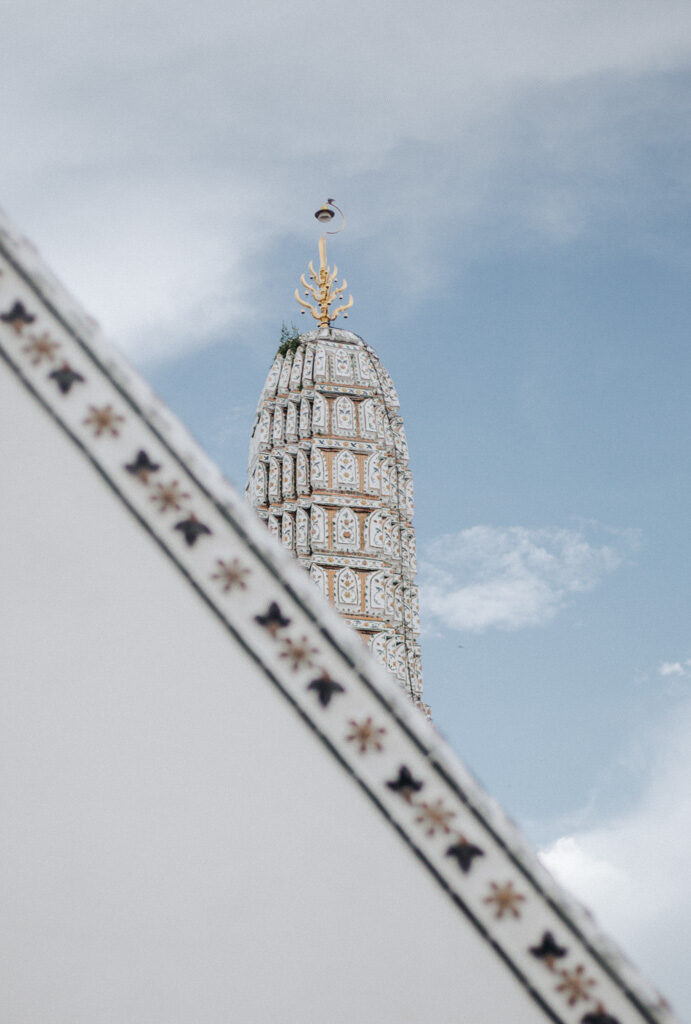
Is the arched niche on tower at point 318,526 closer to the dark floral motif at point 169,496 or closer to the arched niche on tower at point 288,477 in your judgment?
the arched niche on tower at point 288,477

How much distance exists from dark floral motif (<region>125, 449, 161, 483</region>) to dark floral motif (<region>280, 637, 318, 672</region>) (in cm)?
52

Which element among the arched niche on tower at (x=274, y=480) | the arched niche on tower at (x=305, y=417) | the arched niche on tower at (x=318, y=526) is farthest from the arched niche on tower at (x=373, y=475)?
the arched niche on tower at (x=274, y=480)

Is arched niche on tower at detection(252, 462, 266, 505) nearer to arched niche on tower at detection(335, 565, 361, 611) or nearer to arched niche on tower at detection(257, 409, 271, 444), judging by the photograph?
arched niche on tower at detection(257, 409, 271, 444)

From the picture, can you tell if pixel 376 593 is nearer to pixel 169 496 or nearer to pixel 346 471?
pixel 346 471

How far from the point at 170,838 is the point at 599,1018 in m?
0.99

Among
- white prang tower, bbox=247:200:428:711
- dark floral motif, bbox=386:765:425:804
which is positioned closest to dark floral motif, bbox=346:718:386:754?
dark floral motif, bbox=386:765:425:804

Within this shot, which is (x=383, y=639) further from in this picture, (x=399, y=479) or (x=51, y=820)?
(x=51, y=820)

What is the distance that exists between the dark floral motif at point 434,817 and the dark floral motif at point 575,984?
39 cm

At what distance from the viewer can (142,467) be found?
228 cm

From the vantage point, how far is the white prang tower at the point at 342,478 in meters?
12.1

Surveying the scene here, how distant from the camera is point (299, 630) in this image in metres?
2.21

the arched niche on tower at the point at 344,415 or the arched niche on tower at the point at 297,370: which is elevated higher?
the arched niche on tower at the point at 297,370

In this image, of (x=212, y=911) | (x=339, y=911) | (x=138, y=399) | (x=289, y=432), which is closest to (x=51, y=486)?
(x=138, y=399)

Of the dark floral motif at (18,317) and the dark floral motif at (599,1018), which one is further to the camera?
the dark floral motif at (18,317)
